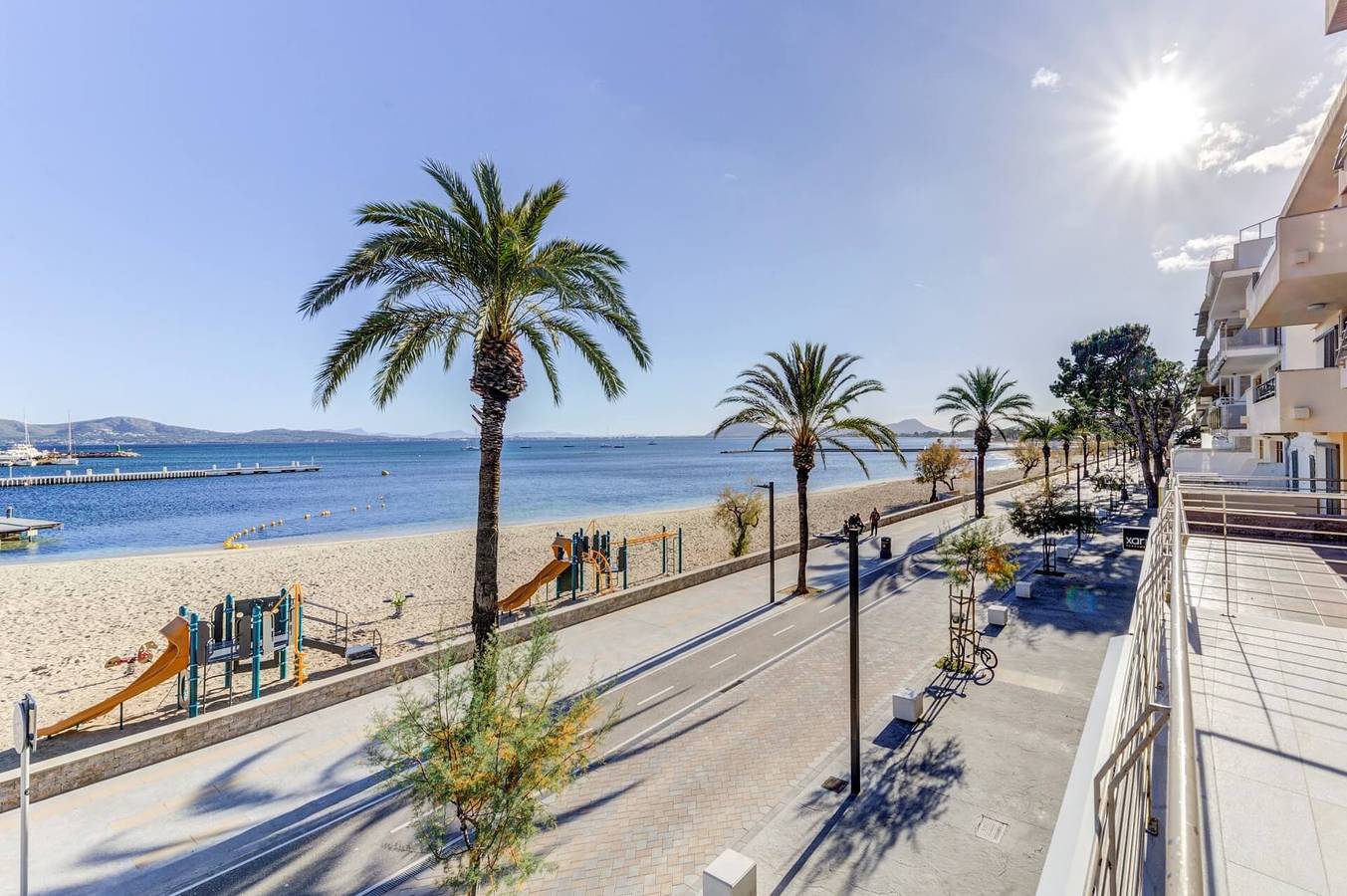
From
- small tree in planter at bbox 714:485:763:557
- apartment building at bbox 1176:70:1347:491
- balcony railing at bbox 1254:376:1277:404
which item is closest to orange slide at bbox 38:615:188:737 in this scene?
apartment building at bbox 1176:70:1347:491

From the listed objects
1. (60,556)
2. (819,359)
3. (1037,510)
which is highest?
(819,359)

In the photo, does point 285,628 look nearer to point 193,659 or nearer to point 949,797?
point 193,659

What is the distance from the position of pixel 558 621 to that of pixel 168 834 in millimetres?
9367

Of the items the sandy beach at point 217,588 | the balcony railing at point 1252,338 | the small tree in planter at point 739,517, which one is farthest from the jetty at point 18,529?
the balcony railing at point 1252,338

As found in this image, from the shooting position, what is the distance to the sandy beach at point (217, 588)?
14.6 metres

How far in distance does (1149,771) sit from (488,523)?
37.7 ft

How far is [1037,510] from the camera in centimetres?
2264

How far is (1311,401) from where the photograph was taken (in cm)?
1311

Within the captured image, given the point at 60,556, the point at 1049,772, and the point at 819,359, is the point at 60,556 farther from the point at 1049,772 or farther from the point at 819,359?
the point at 1049,772

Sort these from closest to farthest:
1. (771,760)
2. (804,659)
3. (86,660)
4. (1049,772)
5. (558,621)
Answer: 1. (1049,772)
2. (771,760)
3. (804,659)
4. (86,660)
5. (558,621)

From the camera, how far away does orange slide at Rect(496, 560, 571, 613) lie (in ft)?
60.0

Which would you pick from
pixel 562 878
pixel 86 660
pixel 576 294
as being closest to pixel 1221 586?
pixel 562 878

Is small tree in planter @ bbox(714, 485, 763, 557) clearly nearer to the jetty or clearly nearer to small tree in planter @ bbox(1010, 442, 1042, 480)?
small tree in planter @ bbox(1010, 442, 1042, 480)

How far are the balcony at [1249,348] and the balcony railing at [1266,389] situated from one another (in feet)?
23.1
